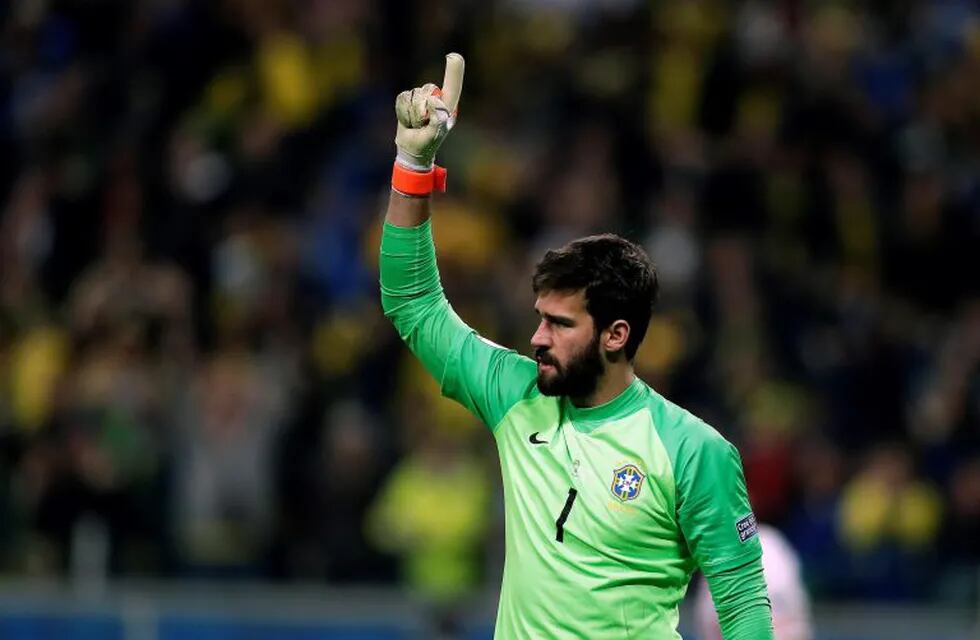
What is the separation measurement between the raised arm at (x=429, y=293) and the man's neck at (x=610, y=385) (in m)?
0.20

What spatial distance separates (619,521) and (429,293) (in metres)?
0.88

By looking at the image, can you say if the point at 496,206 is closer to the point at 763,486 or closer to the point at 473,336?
the point at 763,486

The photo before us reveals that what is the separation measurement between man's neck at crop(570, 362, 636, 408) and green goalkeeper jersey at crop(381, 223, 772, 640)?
18 mm

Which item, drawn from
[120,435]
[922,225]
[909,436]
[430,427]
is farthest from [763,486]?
[120,435]

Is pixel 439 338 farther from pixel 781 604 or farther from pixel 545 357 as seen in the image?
pixel 781 604

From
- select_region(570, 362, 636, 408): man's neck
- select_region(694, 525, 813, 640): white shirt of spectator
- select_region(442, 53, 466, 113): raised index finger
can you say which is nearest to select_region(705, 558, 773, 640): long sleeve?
select_region(570, 362, 636, 408): man's neck

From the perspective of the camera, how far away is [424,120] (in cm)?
556

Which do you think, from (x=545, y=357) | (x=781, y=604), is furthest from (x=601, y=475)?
(x=781, y=604)

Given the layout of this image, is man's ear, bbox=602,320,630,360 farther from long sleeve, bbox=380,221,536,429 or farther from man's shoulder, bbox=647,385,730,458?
long sleeve, bbox=380,221,536,429

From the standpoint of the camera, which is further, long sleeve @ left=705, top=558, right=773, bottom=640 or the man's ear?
the man's ear

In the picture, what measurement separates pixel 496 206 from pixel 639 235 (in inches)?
41.9

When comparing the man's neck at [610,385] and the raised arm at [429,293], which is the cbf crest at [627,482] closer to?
the man's neck at [610,385]

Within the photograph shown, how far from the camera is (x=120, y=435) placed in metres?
12.3

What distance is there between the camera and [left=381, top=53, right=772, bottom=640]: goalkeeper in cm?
537
